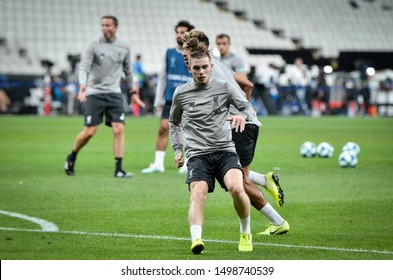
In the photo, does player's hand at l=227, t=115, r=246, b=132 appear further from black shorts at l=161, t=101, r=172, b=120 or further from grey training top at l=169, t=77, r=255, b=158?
black shorts at l=161, t=101, r=172, b=120

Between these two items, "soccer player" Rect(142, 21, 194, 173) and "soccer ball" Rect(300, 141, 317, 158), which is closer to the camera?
"soccer player" Rect(142, 21, 194, 173)

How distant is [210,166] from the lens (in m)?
8.67

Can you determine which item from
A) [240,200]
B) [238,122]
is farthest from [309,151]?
[238,122]

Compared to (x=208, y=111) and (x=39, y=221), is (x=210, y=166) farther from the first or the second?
(x=39, y=221)

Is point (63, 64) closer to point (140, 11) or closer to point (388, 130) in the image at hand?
point (140, 11)

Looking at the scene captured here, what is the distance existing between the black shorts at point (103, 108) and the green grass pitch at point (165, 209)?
0.94 metres

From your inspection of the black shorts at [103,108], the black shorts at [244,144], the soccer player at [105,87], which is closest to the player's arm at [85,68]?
the soccer player at [105,87]

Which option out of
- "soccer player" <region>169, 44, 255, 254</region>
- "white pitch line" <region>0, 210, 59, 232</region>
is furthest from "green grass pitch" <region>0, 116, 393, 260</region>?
"soccer player" <region>169, 44, 255, 254</region>

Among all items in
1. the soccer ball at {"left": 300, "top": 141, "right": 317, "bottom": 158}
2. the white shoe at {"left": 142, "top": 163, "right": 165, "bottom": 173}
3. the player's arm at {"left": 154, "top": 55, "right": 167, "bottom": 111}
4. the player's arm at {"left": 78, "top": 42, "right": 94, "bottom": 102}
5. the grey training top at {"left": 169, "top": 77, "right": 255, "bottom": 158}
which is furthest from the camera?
the soccer ball at {"left": 300, "top": 141, "right": 317, "bottom": 158}

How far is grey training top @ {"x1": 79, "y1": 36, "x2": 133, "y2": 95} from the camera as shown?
15.7 metres

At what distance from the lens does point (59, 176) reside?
1602 centimetres

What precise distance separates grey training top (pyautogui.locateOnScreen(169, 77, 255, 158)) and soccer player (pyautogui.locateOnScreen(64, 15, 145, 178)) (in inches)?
277

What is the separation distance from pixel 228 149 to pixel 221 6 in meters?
44.3

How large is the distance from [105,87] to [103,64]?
14.5 inches
